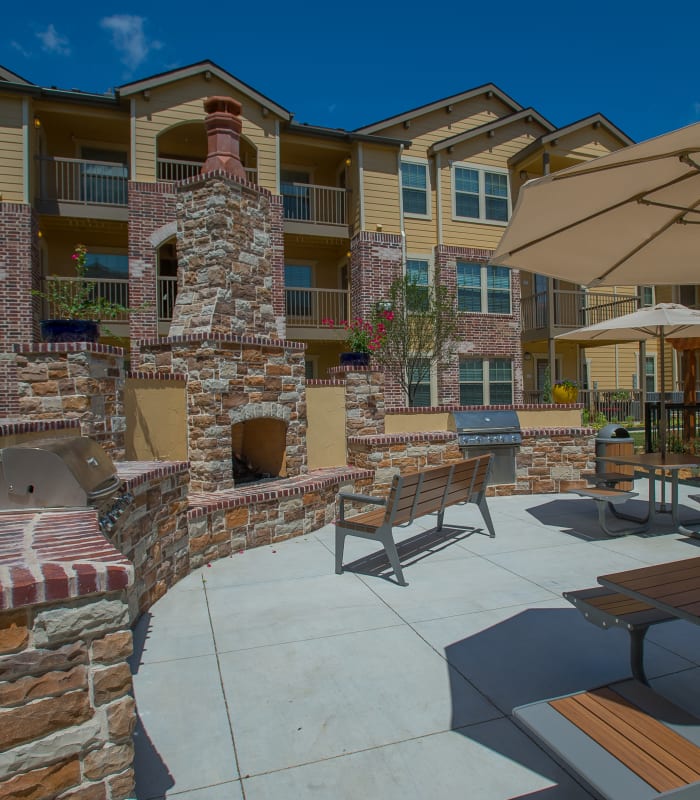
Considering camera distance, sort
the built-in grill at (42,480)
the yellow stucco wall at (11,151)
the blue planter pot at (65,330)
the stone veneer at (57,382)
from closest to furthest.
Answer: the built-in grill at (42,480) < the stone veneer at (57,382) < the blue planter pot at (65,330) < the yellow stucco wall at (11,151)

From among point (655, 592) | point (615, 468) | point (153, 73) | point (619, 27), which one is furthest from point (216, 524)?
point (619, 27)

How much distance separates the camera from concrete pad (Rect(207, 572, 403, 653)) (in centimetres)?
402

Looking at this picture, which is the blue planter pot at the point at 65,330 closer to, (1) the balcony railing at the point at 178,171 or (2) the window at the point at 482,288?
(1) the balcony railing at the point at 178,171

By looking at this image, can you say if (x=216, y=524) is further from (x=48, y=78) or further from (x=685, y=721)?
(x=48, y=78)

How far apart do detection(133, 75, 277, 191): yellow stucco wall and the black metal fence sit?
415 inches

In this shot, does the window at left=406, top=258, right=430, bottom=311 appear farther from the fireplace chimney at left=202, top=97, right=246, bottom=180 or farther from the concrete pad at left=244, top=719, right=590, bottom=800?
the concrete pad at left=244, top=719, right=590, bottom=800

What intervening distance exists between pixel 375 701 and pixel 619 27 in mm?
16722

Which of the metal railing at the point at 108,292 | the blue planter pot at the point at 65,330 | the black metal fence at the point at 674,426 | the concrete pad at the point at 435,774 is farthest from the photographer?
the metal railing at the point at 108,292

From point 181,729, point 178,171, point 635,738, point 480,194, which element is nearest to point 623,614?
point 635,738

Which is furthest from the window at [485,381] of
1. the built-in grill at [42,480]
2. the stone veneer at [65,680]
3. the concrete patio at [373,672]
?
the stone veneer at [65,680]

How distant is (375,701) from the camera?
3.12 metres

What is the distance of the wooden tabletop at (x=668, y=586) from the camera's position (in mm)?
2455

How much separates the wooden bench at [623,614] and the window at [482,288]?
13.6m

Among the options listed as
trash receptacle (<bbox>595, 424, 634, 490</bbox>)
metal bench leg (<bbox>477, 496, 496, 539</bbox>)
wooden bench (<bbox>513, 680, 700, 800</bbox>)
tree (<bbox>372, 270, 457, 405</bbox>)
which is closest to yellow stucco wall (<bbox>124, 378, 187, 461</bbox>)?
metal bench leg (<bbox>477, 496, 496, 539</bbox>)
